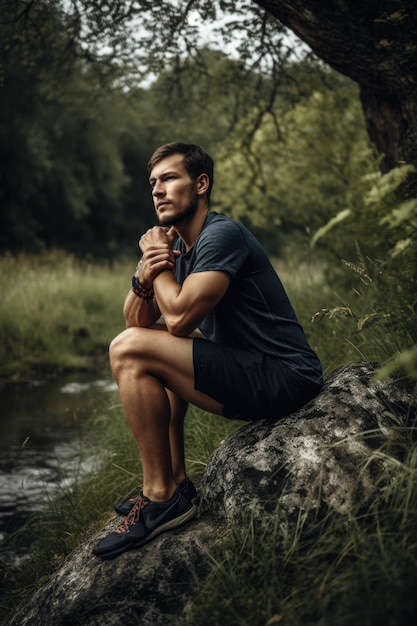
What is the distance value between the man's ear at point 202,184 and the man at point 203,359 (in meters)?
0.27

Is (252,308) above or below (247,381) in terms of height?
above

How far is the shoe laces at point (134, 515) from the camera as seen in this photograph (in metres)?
2.83

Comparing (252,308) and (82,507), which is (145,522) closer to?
(252,308)

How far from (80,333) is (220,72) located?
521 cm

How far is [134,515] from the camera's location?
2838 millimetres

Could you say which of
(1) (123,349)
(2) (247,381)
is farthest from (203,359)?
(1) (123,349)

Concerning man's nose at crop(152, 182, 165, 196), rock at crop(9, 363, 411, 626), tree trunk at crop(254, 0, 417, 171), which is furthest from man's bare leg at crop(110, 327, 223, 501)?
tree trunk at crop(254, 0, 417, 171)

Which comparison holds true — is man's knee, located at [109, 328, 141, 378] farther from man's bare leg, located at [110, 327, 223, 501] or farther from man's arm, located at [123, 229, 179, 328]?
man's arm, located at [123, 229, 179, 328]

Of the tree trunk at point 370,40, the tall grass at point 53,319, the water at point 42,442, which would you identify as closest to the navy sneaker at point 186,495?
the water at point 42,442

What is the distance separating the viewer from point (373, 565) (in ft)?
6.61

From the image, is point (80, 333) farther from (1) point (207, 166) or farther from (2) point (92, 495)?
(1) point (207, 166)

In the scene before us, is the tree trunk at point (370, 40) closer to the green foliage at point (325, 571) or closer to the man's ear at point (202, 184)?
the man's ear at point (202, 184)

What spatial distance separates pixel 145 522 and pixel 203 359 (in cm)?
76

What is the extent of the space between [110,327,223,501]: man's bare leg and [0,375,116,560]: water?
3.14 ft
